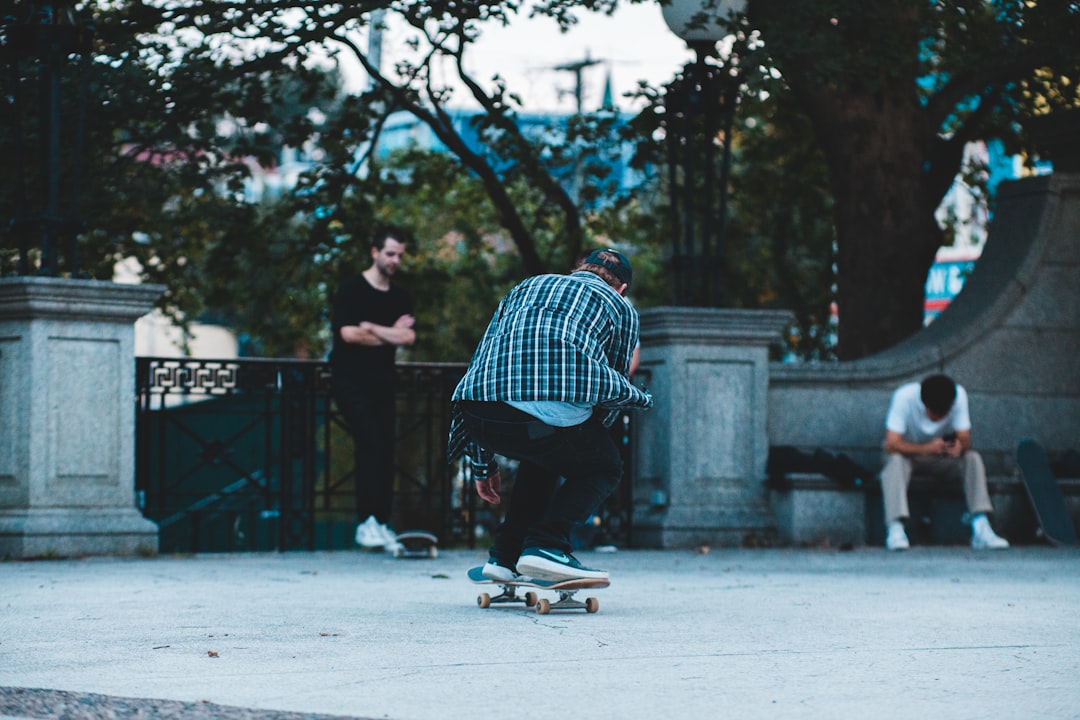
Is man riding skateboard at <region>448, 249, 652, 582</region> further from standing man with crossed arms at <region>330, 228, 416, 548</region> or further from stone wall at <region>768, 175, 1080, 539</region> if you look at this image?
stone wall at <region>768, 175, 1080, 539</region>

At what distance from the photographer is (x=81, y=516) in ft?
37.7

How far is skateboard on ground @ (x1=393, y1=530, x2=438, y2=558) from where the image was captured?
11616 millimetres

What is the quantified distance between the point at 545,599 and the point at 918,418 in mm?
6322

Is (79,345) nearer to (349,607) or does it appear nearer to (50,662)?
(349,607)

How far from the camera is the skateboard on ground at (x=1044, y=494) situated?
13.4 m

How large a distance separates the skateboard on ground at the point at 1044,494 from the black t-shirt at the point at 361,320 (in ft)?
17.1

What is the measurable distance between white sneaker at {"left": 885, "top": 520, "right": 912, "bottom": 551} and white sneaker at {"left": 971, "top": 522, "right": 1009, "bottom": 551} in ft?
1.78

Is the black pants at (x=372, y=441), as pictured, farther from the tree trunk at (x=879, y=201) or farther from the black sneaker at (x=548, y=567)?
the tree trunk at (x=879, y=201)

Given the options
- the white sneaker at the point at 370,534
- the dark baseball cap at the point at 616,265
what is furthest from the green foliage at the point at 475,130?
the dark baseball cap at the point at 616,265

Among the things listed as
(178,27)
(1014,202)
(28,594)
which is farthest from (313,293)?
(28,594)

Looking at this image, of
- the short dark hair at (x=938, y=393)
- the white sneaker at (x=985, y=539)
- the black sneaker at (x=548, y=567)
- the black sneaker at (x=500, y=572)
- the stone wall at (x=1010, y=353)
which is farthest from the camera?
the stone wall at (x=1010, y=353)

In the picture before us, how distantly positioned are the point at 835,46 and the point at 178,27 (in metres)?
5.59

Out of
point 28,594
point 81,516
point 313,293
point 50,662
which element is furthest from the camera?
point 313,293

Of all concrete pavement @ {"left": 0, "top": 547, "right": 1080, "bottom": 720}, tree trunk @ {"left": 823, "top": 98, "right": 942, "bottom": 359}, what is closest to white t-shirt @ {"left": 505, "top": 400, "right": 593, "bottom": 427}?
concrete pavement @ {"left": 0, "top": 547, "right": 1080, "bottom": 720}
